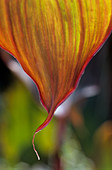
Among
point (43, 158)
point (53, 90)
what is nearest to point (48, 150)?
point (43, 158)

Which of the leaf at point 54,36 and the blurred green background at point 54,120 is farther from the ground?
the leaf at point 54,36

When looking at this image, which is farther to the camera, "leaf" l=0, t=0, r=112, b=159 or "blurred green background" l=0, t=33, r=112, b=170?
"blurred green background" l=0, t=33, r=112, b=170

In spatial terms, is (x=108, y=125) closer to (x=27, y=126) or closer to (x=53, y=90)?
(x=27, y=126)

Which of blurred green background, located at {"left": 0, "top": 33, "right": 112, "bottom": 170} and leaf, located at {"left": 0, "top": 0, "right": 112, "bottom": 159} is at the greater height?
leaf, located at {"left": 0, "top": 0, "right": 112, "bottom": 159}

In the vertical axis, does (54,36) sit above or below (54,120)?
above

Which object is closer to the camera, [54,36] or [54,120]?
[54,36]
